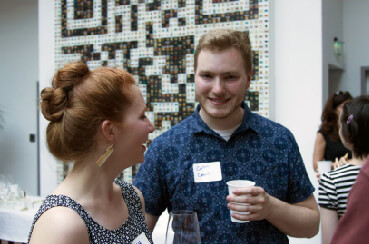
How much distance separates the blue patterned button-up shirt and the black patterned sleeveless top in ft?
0.46

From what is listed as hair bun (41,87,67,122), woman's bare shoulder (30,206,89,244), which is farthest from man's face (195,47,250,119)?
woman's bare shoulder (30,206,89,244)

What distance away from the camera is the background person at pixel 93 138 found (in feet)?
3.42

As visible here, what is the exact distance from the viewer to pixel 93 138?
1.09 meters

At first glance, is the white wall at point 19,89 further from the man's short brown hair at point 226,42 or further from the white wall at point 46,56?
the man's short brown hair at point 226,42

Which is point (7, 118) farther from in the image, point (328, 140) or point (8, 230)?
point (328, 140)

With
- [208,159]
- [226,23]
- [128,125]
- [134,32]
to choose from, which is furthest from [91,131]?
[134,32]

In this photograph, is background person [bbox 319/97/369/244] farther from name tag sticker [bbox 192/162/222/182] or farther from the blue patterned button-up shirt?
name tag sticker [bbox 192/162/222/182]

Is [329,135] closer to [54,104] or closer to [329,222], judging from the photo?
[329,222]

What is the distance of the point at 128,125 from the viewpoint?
1139 mm

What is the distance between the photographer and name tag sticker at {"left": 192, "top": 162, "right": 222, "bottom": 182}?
55.9 inches

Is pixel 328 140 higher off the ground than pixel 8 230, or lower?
higher

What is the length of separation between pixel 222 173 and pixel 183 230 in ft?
1.56

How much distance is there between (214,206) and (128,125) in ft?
1.68

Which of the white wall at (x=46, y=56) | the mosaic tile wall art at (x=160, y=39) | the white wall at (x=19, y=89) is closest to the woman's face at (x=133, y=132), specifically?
the mosaic tile wall art at (x=160, y=39)
